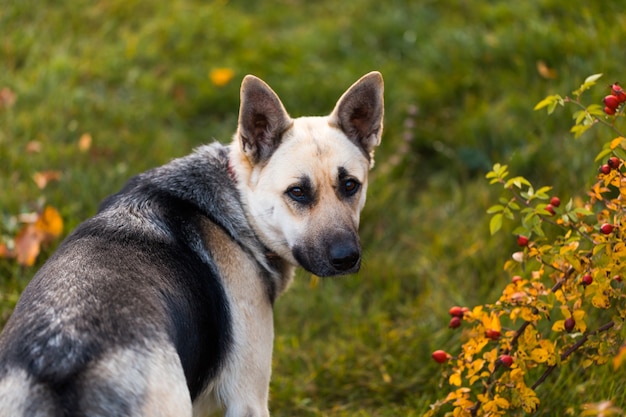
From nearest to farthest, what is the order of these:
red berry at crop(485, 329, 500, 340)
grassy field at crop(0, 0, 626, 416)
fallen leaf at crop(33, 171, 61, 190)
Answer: red berry at crop(485, 329, 500, 340), grassy field at crop(0, 0, 626, 416), fallen leaf at crop(33, 171, 61, 190)

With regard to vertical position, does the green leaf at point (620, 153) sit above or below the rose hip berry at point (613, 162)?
above

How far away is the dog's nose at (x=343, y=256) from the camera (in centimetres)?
341

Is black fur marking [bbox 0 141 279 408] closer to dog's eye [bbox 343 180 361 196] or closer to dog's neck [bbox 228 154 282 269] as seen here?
dog's neck [bbox 228 154 282 269]

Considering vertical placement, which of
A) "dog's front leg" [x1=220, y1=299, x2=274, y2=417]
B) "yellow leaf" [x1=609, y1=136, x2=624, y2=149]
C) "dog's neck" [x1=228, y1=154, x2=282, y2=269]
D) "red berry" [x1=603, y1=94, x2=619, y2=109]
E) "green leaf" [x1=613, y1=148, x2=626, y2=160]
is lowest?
"dog's front leg" [x1=220, y1=299, x2=274, y2=417]

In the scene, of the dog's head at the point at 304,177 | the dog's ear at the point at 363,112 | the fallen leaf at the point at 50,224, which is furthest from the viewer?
the fallen leaf at the point at 50,224

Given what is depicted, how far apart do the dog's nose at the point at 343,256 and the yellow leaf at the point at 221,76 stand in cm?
366

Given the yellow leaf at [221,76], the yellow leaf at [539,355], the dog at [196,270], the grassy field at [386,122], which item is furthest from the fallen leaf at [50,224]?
the yellow leaf at [539,355]

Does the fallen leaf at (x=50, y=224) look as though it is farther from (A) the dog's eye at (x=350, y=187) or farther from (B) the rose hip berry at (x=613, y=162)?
(B) the rose hip berry at (x=613, y=162)

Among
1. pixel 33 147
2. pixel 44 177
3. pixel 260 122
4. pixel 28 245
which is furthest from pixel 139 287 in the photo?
pixel 33 147

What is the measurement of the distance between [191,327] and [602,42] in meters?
4.30

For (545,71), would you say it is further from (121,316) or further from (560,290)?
(121,316)

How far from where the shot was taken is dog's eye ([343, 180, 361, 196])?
3.65 m

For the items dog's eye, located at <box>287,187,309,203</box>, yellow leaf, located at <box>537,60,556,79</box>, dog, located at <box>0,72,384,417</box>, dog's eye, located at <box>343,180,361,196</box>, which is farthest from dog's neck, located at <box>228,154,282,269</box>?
yellow leaf, located at <box>537,60,556,79</box>

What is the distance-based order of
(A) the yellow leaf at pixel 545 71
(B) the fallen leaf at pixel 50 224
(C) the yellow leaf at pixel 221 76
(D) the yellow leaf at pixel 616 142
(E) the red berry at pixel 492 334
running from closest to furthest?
(D) the yellow leaf at pixel 616 142, (E) the red berry at pixel 492 334, (B) the fallen leaf at pixel 50 224, (A) the yellow leaf at pixel 545 71, (C) the yellow leaf at pixel 221 76
